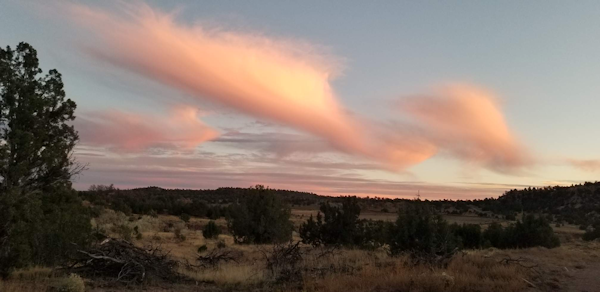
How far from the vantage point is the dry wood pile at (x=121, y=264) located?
41.2 feet

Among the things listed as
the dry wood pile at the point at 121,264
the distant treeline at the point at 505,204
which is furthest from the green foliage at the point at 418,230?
the distant treeline at the point at 505,204

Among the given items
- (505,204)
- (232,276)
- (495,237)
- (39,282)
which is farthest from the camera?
(505,204)

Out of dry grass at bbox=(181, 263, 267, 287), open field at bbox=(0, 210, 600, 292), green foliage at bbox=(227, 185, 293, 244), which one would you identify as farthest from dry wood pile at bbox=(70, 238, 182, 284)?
green foliage at bbox=(227, 185, 293, 244)

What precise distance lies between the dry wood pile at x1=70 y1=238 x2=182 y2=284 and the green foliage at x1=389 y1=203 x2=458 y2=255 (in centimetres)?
1046

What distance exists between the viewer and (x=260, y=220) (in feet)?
96.7

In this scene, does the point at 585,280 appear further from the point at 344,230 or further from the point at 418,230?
the point at 344,230

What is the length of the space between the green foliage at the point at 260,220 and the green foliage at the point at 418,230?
10.9 m

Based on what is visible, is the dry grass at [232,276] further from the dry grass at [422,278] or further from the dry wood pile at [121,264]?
the dry grass at [422,278]

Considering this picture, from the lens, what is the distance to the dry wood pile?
41.2ft

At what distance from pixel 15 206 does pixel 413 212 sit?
1573 centimetres

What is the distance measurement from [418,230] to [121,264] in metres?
13.0

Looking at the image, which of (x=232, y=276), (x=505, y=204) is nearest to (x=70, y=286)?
(x=232, y=276)

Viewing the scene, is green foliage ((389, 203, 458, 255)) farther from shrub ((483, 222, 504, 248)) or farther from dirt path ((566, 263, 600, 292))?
shrub ((483, 222, 504, 248))

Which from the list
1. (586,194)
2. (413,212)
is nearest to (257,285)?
(413,212)
